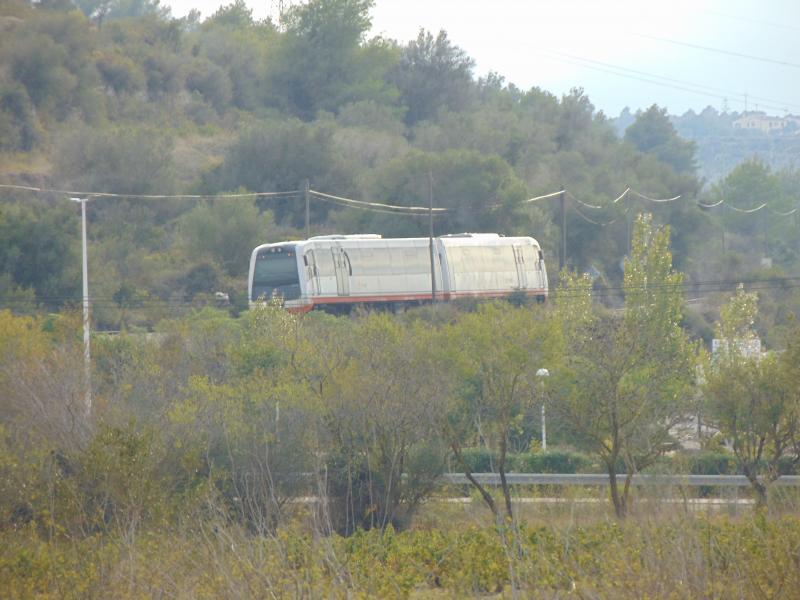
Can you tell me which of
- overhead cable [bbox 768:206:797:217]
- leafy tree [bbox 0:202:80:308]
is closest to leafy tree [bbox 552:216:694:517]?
leafy tree [bbox 0:202:80:308]

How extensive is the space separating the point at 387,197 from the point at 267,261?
1952 cm

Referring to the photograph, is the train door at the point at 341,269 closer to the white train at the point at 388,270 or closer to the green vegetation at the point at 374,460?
the white train at the point at 388,270

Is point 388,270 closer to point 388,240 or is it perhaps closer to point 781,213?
point 388,240

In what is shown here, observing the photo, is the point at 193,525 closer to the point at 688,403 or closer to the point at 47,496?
the point at 47,496

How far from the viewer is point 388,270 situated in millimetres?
38250

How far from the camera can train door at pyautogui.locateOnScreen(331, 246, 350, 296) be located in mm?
36719

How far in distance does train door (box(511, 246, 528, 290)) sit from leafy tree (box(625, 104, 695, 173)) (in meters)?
67.2

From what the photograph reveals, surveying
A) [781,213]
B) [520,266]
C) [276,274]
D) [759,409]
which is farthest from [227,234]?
[781,213]

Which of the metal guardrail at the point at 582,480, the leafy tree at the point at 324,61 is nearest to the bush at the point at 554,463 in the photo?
the metal guardrail at the point at 582,480

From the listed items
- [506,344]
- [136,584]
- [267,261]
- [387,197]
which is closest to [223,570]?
[136,584]

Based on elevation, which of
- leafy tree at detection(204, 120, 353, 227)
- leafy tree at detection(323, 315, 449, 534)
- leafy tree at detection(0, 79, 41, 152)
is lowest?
leafy tree at detection(323, 315, 449, 534)

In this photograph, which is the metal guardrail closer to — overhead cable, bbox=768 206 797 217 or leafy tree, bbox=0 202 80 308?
leafy tree, bbox=0 202 80 308

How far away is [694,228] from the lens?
73625 mm

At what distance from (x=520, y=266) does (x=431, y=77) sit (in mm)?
44472
